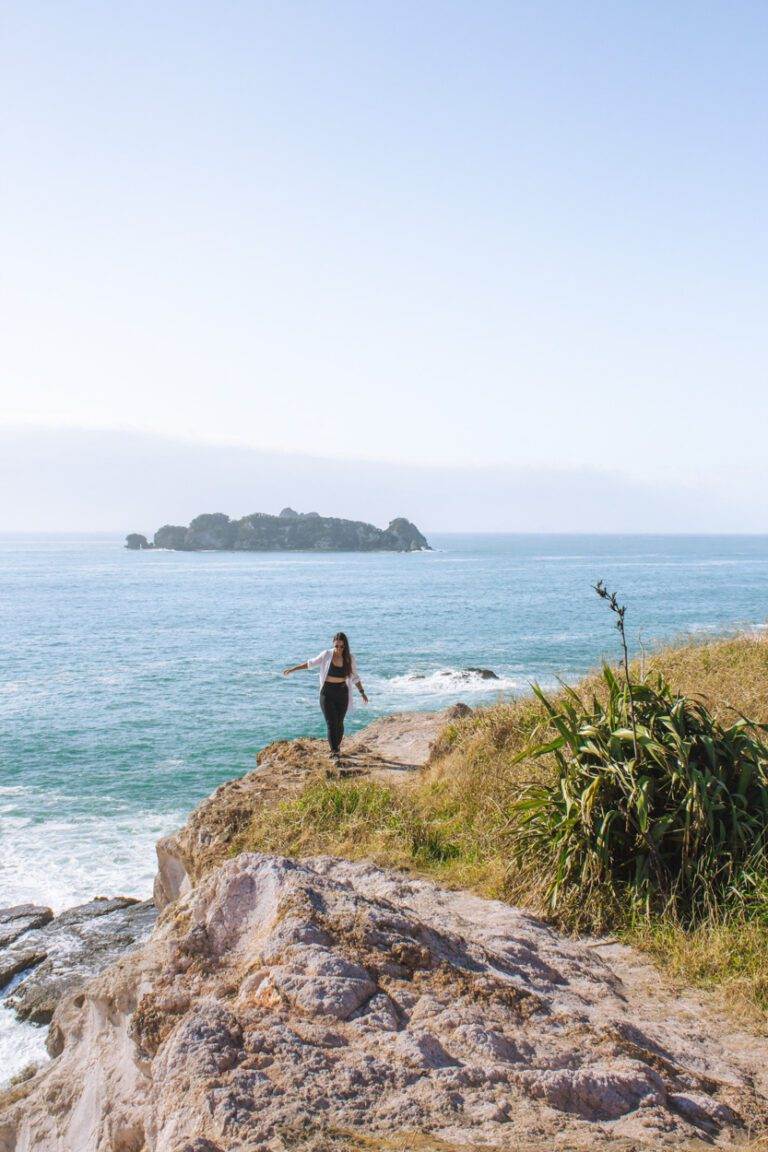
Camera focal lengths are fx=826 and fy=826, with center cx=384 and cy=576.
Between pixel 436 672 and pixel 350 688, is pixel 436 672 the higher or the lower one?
the lower one

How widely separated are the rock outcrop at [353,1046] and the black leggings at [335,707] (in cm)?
759

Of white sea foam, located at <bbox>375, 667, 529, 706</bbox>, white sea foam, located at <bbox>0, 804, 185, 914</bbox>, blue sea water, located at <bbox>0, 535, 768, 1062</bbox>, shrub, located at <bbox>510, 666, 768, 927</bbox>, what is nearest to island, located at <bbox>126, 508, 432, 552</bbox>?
blue sea water, located at <bbox>0, 535, 768, 1062</bbox>

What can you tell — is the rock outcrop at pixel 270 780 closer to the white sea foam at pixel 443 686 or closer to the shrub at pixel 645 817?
the shrub at pixel 645 817

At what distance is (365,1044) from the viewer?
3.59 metres

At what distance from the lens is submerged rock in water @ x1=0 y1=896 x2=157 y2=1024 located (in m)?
13.3

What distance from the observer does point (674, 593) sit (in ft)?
246

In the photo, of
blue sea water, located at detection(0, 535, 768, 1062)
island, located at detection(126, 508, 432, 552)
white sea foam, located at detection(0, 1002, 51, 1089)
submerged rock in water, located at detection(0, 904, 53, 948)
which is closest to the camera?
white sea foam, located at detection(0, 1002, 51, 1089)

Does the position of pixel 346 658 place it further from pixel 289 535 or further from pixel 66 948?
pixel 289 535

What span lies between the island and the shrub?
165383 mm

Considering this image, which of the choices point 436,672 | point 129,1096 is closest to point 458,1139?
point 129,1096

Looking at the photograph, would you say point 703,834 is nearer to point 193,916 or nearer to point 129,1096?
point 193,916

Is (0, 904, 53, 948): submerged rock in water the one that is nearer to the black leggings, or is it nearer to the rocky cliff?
the black leggings

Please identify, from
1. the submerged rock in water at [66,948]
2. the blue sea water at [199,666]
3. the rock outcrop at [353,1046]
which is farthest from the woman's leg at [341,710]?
the rock outcrop at [353,1046]

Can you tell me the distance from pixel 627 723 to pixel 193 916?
4753 millimetres
